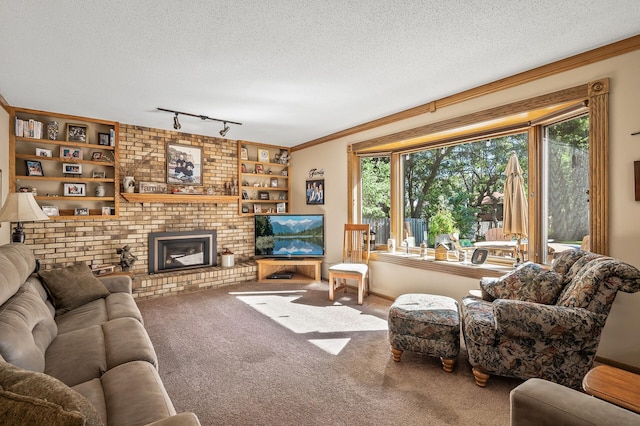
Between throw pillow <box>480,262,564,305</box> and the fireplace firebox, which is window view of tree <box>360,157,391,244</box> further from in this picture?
the fireplace firebox

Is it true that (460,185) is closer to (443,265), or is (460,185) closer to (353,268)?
(443,265)

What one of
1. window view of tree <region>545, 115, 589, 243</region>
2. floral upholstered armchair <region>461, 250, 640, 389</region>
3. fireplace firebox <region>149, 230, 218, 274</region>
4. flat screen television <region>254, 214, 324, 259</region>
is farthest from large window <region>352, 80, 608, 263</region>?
fireplace firebox <region>149, 230, 218, 274</region>

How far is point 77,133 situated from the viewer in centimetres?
430

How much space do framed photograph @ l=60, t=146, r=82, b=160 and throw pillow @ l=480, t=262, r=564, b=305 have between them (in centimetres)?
528

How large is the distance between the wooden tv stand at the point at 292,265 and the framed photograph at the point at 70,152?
10.0ft

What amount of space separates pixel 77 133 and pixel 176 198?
1.53 meters

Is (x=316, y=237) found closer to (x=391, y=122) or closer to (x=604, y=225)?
(x=391, y=122)

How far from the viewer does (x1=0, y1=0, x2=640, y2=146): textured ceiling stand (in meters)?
2.00

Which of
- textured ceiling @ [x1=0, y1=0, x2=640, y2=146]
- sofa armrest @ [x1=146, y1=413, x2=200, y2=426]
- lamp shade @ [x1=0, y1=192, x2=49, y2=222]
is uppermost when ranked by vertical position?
textured ceiling @ [x1=0, y1=0, x2=640, y2=146]

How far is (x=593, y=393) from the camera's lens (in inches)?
57.2

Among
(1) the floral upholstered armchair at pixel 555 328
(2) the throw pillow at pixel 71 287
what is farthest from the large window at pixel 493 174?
(2) the throw pillow at pixel 71 287

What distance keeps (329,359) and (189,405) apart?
3.67ft

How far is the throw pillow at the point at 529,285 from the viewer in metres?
2.42

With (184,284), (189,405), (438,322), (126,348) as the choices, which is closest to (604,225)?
(438,322)
